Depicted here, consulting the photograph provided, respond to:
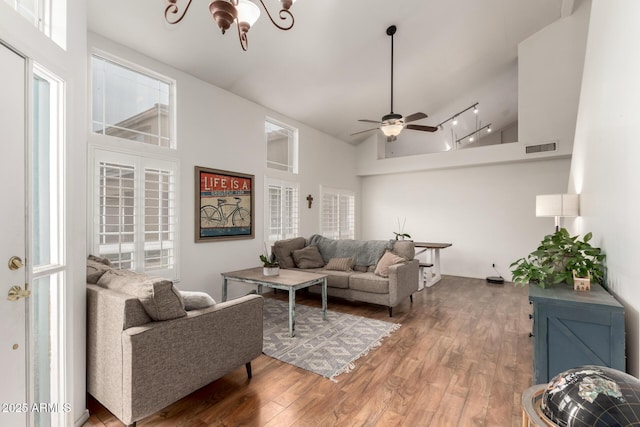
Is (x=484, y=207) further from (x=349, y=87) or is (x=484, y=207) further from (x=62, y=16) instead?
(x=62, y=16)

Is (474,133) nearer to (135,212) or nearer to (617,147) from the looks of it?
(617,147)

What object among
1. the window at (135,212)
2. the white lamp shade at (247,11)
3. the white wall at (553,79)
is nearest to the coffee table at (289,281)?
the window at (135,212)

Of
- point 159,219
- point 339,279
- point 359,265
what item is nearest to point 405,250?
point 359,265

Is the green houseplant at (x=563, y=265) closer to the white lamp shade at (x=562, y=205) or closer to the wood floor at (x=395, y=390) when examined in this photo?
the wood floor at (x=395, y=390)

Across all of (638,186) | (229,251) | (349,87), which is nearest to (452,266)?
(349,87)

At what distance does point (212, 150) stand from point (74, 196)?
2.53m

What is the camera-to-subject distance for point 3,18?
1.24 metres

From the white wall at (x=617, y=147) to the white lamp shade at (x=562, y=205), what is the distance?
778 millimetres

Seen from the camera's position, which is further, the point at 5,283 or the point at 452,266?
the point at 452,266

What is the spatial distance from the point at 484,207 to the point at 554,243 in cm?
443

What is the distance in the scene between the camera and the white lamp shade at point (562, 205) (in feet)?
10.5

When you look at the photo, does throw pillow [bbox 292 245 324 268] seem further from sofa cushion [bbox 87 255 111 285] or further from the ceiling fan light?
sofa cushion [bbox 87 255 111 285]

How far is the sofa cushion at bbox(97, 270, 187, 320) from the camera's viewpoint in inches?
69.6

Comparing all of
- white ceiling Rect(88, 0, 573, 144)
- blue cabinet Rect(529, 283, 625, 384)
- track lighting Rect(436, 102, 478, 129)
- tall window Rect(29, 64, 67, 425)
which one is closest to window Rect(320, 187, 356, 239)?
white ceiling Rect(88, 0, 573, 144)
